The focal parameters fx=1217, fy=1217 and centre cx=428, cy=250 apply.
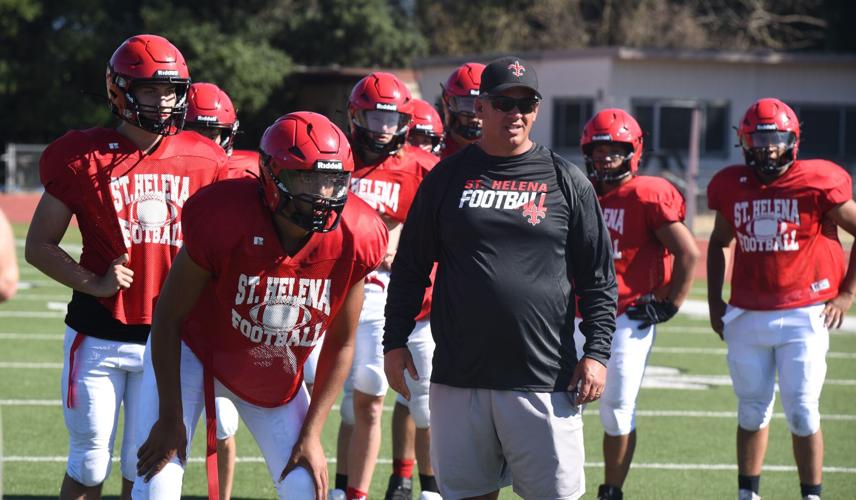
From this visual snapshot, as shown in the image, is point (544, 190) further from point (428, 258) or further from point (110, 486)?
point (110, 486)

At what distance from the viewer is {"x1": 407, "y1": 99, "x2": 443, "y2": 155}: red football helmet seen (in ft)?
23.4

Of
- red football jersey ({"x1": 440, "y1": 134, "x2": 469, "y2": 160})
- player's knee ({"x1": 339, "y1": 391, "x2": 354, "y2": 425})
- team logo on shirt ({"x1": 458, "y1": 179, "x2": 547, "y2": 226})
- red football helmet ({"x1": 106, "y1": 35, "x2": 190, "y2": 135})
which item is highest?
red football helmet ({"x1": 106, "y1": 35, "x2": 190, "y2": 135})

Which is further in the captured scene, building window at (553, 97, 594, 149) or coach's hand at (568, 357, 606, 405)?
building window at (553, 97, 594, 149)

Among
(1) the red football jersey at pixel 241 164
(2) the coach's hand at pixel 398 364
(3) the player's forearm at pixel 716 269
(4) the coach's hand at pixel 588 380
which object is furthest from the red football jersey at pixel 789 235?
(1) the red football jersey at pixel 241 164

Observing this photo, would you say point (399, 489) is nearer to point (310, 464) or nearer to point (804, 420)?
point (804, 420)

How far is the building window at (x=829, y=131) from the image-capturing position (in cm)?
2800

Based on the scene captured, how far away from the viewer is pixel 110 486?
21.5 feet

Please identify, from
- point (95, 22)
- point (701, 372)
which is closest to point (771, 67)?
point (95, 22)

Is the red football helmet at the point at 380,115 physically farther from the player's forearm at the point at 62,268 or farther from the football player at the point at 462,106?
the player's forearm at the point at 62,268

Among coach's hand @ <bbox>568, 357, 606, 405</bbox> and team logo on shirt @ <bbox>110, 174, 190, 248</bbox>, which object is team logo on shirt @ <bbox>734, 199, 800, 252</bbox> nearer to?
coach's hand @ <bbox>568, 357, 606, 405</bbox>

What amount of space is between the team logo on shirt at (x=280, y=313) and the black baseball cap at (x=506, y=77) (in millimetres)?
972

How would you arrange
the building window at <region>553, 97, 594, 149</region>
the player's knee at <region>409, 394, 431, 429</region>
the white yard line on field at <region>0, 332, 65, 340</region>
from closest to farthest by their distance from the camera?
1. the player's knee at <region>409, 394, 431, 429</region>
2. the white yard line on field at <region>0, 332, 65, 340</region>
3. the building window at <region>553, 97, 594, 149</region>

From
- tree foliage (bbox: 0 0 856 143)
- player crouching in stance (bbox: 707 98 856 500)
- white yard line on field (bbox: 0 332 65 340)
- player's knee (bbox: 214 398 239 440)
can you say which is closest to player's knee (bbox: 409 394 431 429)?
player's knee (bbox: 214 398 239 440)

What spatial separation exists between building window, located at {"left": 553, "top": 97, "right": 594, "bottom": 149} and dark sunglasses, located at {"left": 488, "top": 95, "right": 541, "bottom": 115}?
886 inches
